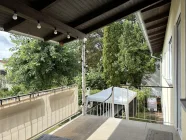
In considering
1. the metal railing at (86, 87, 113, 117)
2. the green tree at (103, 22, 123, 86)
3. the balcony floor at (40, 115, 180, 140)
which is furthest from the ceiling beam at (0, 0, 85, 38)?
the green tree at (103, 22, 123, 86)

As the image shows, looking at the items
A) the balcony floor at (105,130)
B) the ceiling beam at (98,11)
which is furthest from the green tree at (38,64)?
the ceiling beam at (98,11)

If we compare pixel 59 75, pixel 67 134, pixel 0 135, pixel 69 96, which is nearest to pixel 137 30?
pixel 59 75

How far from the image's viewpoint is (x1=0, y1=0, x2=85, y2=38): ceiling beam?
6.62 feet

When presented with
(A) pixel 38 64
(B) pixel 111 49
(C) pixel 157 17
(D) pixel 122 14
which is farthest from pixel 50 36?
(B) pixel 111 49

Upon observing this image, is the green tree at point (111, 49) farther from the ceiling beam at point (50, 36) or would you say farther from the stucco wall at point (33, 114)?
the ceiling beam at point (50, 36)

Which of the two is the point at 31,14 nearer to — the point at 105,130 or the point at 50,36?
the point at 50,36

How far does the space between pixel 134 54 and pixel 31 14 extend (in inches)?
364

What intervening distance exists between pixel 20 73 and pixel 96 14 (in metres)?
5.49

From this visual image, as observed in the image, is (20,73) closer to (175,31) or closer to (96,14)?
(96,14)

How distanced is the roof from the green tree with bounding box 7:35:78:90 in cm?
379

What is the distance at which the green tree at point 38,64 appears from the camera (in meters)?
7.44

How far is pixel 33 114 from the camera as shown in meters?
2.96

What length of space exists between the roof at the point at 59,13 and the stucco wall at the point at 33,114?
126 cm

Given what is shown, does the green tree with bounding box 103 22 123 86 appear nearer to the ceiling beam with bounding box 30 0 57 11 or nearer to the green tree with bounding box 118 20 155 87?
the green tree with bounding box 118 20 155 87
